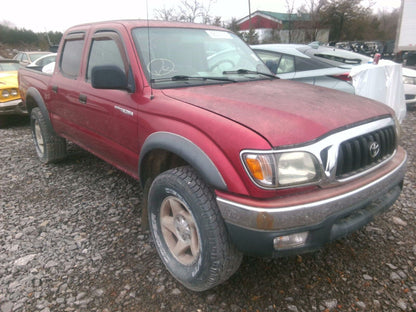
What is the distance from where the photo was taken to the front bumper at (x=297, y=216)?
1.70 metres

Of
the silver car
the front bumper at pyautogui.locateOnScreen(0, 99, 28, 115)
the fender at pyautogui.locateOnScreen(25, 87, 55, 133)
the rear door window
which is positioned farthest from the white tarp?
the front bumper at pyautogui.locateOnScreen(0, 99, 28, 115)

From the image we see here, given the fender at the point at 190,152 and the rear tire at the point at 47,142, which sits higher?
the fender at the point at 190,152

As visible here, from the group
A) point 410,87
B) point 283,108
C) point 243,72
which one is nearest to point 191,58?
point 243,72

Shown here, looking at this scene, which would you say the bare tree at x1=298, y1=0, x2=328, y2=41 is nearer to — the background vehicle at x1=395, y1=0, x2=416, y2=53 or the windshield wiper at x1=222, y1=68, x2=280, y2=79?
the background vehicle at x1=395, y1=0, x2=416, y2=53

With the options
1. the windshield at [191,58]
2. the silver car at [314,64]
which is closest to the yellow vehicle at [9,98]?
the silver car at [314,64]

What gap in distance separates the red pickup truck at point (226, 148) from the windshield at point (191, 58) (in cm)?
1

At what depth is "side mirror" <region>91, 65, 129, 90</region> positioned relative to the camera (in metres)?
2.40

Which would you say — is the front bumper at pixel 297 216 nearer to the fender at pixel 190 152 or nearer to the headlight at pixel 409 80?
the fender at pixel 190 152

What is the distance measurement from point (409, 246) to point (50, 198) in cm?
350

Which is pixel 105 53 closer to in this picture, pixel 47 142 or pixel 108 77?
pixel 108 77

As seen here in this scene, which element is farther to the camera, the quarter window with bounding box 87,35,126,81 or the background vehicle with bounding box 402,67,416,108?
the background vehicle with bounding box 402,67,416,108

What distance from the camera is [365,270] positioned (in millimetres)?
2355

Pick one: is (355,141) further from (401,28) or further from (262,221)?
(401,28)

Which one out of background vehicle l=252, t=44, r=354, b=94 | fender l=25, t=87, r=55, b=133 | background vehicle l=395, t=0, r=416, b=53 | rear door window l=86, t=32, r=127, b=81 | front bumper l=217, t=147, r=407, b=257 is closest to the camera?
front bumper l=217, t=147, r=407, b=257
